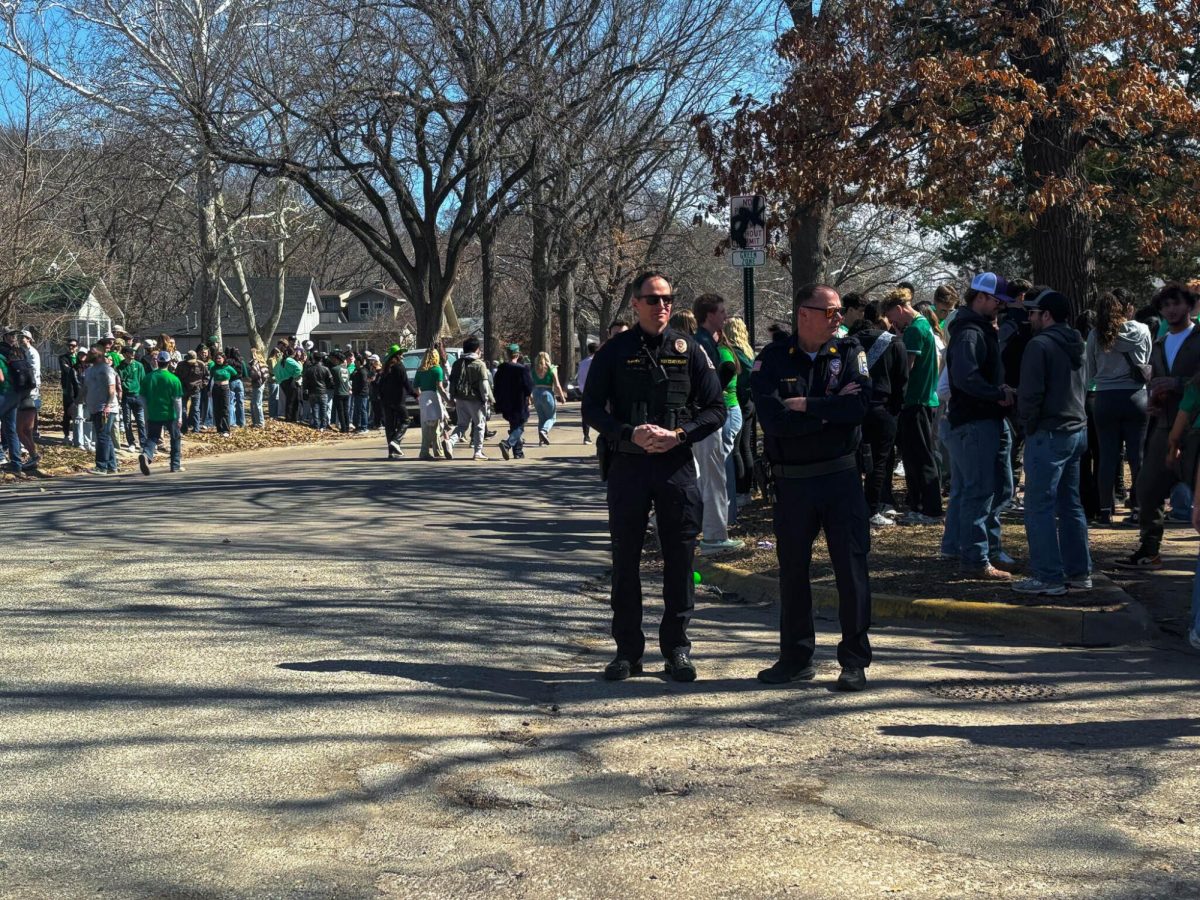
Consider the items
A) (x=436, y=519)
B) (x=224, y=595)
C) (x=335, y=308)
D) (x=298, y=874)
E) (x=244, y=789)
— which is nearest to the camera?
(x=298, y=874)

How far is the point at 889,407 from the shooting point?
1166cm

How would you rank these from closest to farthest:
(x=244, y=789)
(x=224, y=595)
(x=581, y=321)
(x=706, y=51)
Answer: (x=244, y=789) → (x=224, y=595) → (x=706, y=51) → (x=581, y=321)

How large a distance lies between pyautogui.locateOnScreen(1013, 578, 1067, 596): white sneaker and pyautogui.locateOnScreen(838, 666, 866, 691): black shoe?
239cm

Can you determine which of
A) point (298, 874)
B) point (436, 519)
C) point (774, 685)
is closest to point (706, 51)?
point (436, 519)

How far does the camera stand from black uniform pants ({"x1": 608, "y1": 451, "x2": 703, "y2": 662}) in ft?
22.8

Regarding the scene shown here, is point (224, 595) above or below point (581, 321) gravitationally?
below

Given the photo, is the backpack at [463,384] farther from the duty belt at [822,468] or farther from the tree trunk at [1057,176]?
the duty belt at [822,468]

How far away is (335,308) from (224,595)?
10555 cm

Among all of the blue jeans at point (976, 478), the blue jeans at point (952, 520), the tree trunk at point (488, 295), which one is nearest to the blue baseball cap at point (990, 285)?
the blue jeans at point (976, 478)

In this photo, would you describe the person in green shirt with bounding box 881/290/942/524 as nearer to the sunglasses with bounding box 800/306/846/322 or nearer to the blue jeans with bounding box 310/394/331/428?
the sunglasses with bounding box 800/306/846/322


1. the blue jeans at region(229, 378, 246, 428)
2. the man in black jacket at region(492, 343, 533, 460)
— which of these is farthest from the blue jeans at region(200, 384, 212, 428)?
the man in black jacket at region(492, 343, 533, 460)

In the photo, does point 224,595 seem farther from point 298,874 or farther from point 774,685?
point 298,874

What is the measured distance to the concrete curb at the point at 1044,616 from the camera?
8062 mm

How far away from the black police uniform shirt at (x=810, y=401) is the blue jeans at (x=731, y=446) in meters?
3.49
